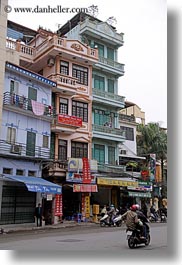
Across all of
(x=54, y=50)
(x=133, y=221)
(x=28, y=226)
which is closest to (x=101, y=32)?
(x=54, y=50)

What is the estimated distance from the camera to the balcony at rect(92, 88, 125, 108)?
2494 cm

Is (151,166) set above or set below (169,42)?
below

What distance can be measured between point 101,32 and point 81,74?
12.7ft

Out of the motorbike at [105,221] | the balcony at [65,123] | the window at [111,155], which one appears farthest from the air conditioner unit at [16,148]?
the window at [111,155]

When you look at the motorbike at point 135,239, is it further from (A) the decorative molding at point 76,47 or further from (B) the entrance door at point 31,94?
(A) the decorative molding at point 76,47

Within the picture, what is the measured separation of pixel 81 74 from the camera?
24.3m

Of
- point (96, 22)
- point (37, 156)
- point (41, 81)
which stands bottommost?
point (37, 156)

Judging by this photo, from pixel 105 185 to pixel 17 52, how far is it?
10500 mm

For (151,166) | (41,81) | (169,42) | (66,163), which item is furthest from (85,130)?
(169,42)

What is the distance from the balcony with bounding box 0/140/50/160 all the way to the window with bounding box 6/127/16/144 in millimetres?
190

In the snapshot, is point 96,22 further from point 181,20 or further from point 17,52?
point 181,20

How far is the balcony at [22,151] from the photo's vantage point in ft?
59.9

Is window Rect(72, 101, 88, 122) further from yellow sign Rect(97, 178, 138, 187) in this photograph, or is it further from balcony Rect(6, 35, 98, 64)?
yellow sign Rect(97, 178, 138, 187)

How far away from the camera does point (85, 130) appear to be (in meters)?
23.9
